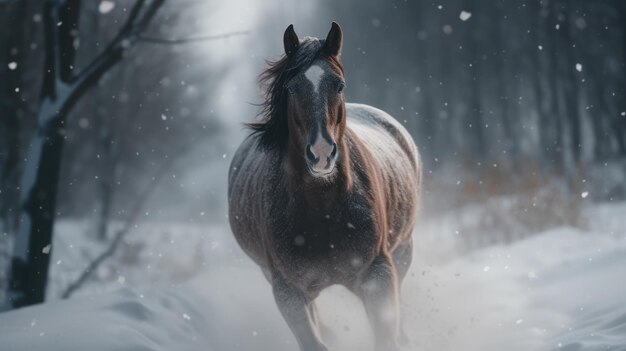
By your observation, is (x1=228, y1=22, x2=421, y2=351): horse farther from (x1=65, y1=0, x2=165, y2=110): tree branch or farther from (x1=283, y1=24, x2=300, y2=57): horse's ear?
(x1=65, y1=0, x2=165, y2=110): tree branch

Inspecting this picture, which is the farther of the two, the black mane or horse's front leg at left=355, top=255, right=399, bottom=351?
horse's front leg at left=355, top=255, right=399, bottom=351

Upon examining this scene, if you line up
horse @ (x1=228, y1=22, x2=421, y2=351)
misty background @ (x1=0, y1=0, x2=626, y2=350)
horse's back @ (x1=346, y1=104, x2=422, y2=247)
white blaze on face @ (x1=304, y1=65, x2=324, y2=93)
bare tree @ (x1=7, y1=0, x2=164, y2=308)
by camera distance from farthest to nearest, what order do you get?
misty background @ (x1=0, y1=0, x2=626, y2=350)
bare tree @ (x1=7, y1=0, x2=164, y2=308)
horse's back @ (x1=346, y1=104, x2=422, y2=247)
horse @ (x1=228, y1=22, x2=421, y2=351)
white blaze on face @ (x1=304, y1=65, x2=324, y2=93)

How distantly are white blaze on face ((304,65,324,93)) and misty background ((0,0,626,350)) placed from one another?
0.71m

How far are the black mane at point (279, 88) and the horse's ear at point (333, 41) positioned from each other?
41 mm

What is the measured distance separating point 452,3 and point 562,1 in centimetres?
536

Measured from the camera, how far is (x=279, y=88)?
131 inches

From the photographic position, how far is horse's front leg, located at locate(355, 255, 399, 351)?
3.43 m

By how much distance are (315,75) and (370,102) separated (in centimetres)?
2684

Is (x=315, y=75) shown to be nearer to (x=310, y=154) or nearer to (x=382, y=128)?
(x=310, y=154)

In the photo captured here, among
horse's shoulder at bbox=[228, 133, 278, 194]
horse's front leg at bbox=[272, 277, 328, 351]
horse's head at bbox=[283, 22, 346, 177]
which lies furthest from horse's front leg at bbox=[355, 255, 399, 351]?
horse's shoulder at bbox=[228, 133, 278, 194]

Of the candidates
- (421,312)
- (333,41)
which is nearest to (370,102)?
(421,312)

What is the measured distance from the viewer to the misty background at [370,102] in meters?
10.9

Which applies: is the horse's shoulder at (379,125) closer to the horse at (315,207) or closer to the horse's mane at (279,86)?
the horse at (315,207)

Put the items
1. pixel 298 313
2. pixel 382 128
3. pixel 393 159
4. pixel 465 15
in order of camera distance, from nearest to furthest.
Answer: pixel 298 313
pixel 393 159
pixel 382 128
pixel 465 15
